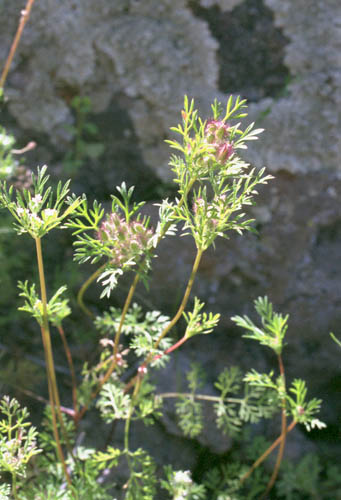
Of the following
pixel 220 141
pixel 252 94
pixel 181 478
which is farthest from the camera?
pixel 252 94

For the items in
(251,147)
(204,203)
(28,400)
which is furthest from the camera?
(251,147)

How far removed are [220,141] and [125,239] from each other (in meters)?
0.32

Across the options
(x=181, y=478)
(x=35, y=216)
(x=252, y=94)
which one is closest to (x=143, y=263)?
(x=35, y=216)

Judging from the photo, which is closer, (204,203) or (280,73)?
(204,203)

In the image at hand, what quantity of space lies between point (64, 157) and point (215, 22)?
91cm

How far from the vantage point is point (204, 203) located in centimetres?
115

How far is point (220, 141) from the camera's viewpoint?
3.72ft

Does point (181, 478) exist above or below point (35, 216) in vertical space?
below

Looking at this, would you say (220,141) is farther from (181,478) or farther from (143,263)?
(181,478)

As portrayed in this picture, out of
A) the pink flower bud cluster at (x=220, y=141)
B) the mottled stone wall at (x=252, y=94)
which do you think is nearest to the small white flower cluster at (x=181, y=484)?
the mottled stone wall at (x=252, y=94)

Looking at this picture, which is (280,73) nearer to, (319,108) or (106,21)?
(319,108)

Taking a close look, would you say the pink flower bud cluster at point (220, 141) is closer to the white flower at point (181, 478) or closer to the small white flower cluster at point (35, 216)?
the small white flower cluster at point (35, 216)

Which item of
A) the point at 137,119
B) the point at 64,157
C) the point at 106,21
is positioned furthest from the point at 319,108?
the point at 64,157

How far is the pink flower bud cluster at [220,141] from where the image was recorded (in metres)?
1.12
